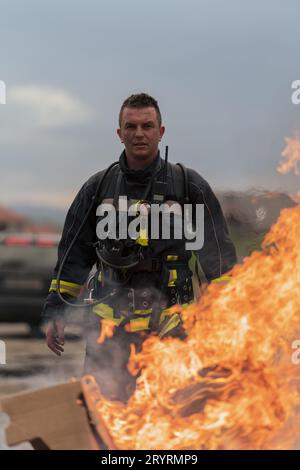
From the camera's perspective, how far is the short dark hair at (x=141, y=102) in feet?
16.1

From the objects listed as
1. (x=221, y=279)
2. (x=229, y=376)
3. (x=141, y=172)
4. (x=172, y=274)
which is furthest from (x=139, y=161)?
(x=229, y=376)

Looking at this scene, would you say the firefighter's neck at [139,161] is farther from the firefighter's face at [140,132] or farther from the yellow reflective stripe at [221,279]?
the yellow reflective stripe at [221,279]

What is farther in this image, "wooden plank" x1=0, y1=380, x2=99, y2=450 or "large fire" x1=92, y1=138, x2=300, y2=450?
"large fire" x1=92, y1=138, x2=300, y2=450

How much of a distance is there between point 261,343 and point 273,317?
172mm

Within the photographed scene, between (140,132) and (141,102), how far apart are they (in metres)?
0.17

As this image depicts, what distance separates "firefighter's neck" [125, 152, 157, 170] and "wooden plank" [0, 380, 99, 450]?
1.42 metres

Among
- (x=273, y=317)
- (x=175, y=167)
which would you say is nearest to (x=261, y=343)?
(x=273, y=317)

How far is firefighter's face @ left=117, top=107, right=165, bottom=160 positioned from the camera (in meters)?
4.85

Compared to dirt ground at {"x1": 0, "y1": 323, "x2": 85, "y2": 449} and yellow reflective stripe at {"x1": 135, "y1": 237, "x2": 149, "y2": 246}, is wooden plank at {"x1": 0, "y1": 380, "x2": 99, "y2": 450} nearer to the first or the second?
yellow reflective stripe at {"x1": 135, "y1": 237, "x2": 149, "y2": 246}

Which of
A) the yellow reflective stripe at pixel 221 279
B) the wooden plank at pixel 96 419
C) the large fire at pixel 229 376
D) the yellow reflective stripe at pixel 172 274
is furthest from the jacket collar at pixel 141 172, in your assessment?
the wooden plank at pixel 96 419

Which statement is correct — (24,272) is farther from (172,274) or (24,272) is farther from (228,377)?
(228,377)

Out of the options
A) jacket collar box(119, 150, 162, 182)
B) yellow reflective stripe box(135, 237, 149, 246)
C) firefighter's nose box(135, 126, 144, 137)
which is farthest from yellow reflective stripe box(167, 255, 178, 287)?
firefighter's nose box(135, 126, 144, 137)

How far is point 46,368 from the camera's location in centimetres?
970

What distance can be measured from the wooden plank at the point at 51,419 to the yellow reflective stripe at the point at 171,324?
831 mm
